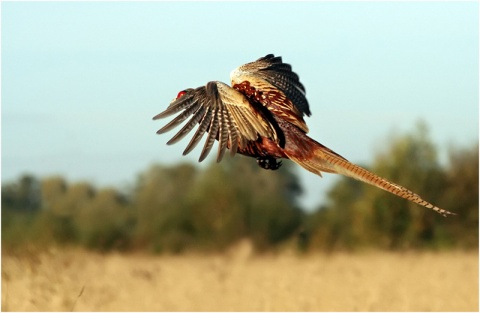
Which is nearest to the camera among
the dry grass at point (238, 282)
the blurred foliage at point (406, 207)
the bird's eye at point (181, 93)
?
the bird's eye at point (181, 93)

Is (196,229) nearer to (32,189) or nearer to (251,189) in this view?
(251,189)

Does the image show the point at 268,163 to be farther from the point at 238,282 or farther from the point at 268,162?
the point at 238,282

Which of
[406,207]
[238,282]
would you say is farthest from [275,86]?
[406,207]

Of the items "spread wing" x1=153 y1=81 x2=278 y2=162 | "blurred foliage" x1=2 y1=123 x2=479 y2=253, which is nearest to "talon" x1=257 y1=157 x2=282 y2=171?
"spread wing" x1=153 y1=81 x2=278 y2=162

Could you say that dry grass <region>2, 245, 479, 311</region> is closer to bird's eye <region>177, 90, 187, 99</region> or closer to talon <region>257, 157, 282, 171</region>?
bird's eye <region>177, 90, 187, 99</region>

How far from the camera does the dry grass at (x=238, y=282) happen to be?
11.4 m

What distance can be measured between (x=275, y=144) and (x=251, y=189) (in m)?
14.3

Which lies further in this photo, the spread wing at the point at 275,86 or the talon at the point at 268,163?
the spread wing at the point at 275,86

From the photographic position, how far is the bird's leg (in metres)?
5.02

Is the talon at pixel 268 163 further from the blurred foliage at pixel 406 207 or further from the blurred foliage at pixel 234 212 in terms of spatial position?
the blurred foliage at pixel 406 207

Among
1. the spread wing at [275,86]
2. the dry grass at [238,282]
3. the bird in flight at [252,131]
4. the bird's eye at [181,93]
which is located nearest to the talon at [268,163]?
the bird in flight at [252,131]

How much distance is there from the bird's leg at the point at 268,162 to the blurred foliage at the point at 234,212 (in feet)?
29.9

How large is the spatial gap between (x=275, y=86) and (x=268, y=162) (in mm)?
1374

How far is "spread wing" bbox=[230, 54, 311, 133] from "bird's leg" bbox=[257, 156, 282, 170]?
329 mm
